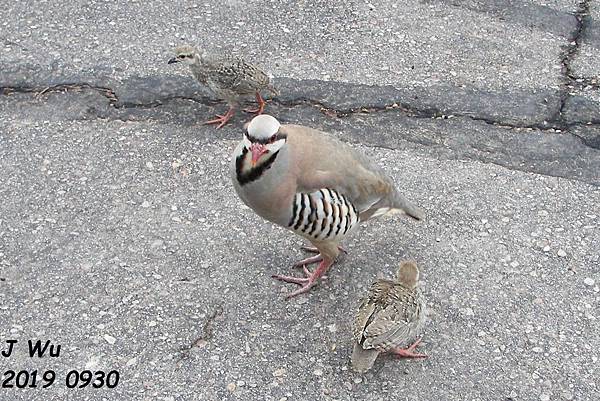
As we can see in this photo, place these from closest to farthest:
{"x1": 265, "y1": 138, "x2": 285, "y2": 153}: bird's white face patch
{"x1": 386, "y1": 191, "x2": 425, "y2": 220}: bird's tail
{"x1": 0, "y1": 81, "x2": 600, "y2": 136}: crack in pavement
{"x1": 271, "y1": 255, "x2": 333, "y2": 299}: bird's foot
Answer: {"x1": 265, "y1": 138, "x2": 285, "y2": 153}: bird's white face patch < {"x1": 271, "y1": 255, "x2": 333, "y2": 299}: bird's foot < {"x1": 386, "y1": 191, "x2": 425, "y2": 220}: bird's tail < {"x1": 0, "y1": 81, "x2": 600, "y2": 136}: crack in pavement

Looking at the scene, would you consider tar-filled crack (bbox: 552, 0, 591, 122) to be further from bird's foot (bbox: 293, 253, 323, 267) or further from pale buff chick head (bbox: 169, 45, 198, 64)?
pale buff chick head (bbox: 169, 45, 198, 64)

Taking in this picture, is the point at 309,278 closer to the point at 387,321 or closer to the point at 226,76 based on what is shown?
the point at 387,321

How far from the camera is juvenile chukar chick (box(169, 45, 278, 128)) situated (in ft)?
17.0

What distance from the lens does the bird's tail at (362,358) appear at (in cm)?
362

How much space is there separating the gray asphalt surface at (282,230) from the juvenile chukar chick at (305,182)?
376 millimetres

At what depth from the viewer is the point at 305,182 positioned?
3928 millimetres

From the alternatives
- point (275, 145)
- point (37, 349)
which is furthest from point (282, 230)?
point (37, 349)

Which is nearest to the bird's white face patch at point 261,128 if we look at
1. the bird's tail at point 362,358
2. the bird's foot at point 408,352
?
the bird's tail at point 362,358

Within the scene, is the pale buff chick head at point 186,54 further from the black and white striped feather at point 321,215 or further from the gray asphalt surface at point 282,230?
the black and white striped feather at point 321,215

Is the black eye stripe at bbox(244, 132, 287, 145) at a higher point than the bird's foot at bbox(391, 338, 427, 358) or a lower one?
higher

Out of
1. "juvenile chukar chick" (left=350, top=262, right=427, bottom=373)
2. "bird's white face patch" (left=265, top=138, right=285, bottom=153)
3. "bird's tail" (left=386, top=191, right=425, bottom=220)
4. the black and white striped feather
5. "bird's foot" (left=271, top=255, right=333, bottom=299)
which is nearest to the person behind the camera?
"juvenile chukar chick" (left=350, top=262, right=427, bottom=373)

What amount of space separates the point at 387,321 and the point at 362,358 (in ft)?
0.64

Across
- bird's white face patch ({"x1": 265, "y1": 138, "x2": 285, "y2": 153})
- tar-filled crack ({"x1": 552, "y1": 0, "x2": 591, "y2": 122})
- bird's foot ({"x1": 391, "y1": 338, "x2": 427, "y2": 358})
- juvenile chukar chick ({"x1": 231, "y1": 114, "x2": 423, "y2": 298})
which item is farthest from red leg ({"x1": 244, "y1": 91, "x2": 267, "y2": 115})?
bird's foot ({"x1": 391, "y1": 338, "x2": 427, "y2": 358})

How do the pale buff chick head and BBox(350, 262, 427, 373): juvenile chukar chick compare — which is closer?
BBox(350, 262, 427, 373): juvenile chukar chick
